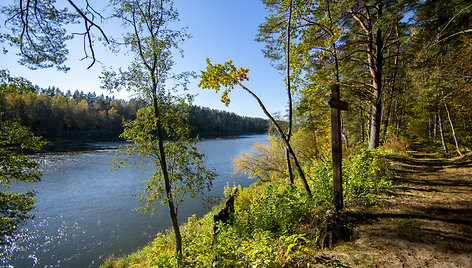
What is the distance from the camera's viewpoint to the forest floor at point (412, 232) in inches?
95.3

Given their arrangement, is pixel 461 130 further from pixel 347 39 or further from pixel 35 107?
pixel 35 107

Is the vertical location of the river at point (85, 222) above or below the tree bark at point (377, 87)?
below

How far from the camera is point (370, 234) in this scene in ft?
9.91

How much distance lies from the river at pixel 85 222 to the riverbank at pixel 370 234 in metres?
5.50

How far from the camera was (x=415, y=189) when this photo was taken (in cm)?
473

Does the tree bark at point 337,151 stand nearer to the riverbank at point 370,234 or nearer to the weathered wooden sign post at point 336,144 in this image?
the weathered wooden sign post at point 336,144

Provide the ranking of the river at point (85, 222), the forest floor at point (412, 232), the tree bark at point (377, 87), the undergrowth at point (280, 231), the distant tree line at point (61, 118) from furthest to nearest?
the distant tree line at point (61, 118) < the river at point (85, 222) < the tree bark at point (377, 87) < the undergrowth at point (280, 231) < the forest floor at point (412, 232)

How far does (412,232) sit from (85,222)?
17.1 metres

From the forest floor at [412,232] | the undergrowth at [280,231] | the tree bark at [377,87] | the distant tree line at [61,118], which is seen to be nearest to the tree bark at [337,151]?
the undergrowth at [280,231]

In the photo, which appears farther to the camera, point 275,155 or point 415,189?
point 275,155

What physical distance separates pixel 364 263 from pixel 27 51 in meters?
5.74

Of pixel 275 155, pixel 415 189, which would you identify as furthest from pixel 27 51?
pixel 275 155

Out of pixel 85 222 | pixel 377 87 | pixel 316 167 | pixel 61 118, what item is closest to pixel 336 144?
pixel 316 167

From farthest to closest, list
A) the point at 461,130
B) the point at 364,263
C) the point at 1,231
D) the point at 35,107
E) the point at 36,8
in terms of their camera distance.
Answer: the point at 35,107 → the point at 461,130 → the point at 1,231 → the point at 36,8 → the point at 364,263
